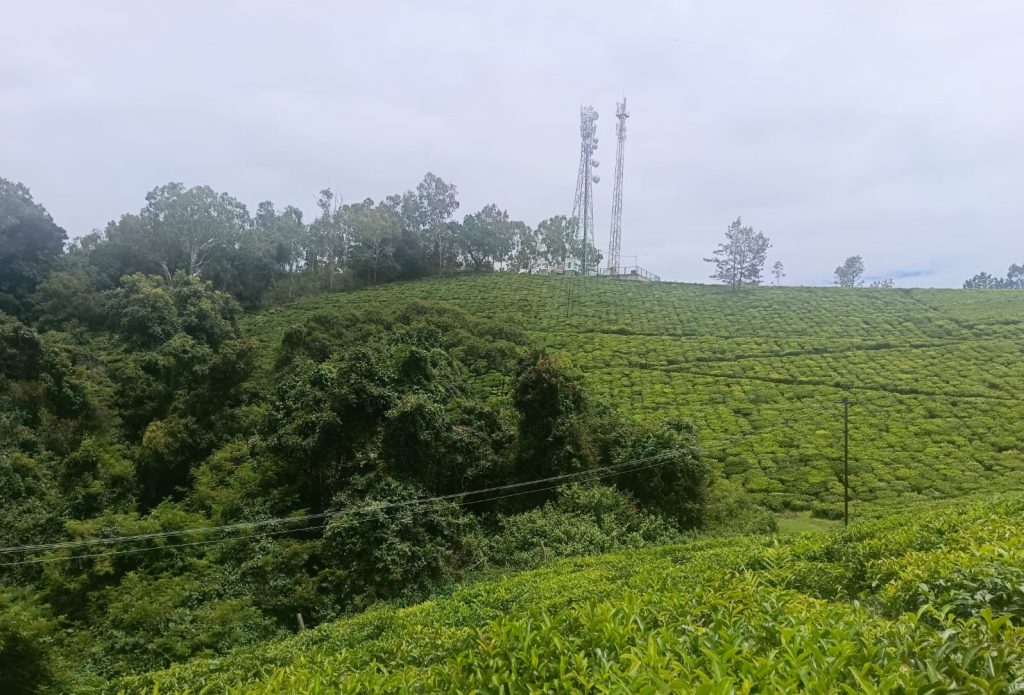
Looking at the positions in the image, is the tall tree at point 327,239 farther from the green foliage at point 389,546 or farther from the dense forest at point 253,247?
the green foliage at point 389,546

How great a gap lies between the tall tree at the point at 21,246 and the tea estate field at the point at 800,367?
1272cm

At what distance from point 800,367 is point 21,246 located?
47.3m

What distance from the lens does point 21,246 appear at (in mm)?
36156

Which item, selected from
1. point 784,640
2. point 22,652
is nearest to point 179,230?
point 22,652

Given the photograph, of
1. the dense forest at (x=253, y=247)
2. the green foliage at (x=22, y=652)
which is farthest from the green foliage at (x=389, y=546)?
the dense forest at (x=253, y=247)

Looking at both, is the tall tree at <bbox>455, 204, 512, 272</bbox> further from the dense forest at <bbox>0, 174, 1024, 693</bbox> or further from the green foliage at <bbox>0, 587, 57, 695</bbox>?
the green foliage at <bbox>0, 587, 57, 695</bbox>

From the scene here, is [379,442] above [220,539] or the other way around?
above

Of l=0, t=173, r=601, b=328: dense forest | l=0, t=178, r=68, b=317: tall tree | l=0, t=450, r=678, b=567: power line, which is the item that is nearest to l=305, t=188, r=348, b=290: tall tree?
→ l=0, t=173, r=601, b=328: dense forest

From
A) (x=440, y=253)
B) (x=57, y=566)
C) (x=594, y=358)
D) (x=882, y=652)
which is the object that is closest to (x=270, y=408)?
(x=57, y=566)

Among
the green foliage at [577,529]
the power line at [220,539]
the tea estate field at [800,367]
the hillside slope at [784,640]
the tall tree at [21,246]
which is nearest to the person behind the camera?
the hillside slope at [784,640]

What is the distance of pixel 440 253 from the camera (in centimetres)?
5572

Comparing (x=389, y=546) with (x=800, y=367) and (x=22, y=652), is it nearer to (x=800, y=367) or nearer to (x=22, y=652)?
(x=22, y=652)

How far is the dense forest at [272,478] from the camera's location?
539 inches

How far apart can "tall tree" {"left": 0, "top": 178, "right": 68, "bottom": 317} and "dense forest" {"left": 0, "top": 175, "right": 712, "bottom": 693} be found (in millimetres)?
8214
